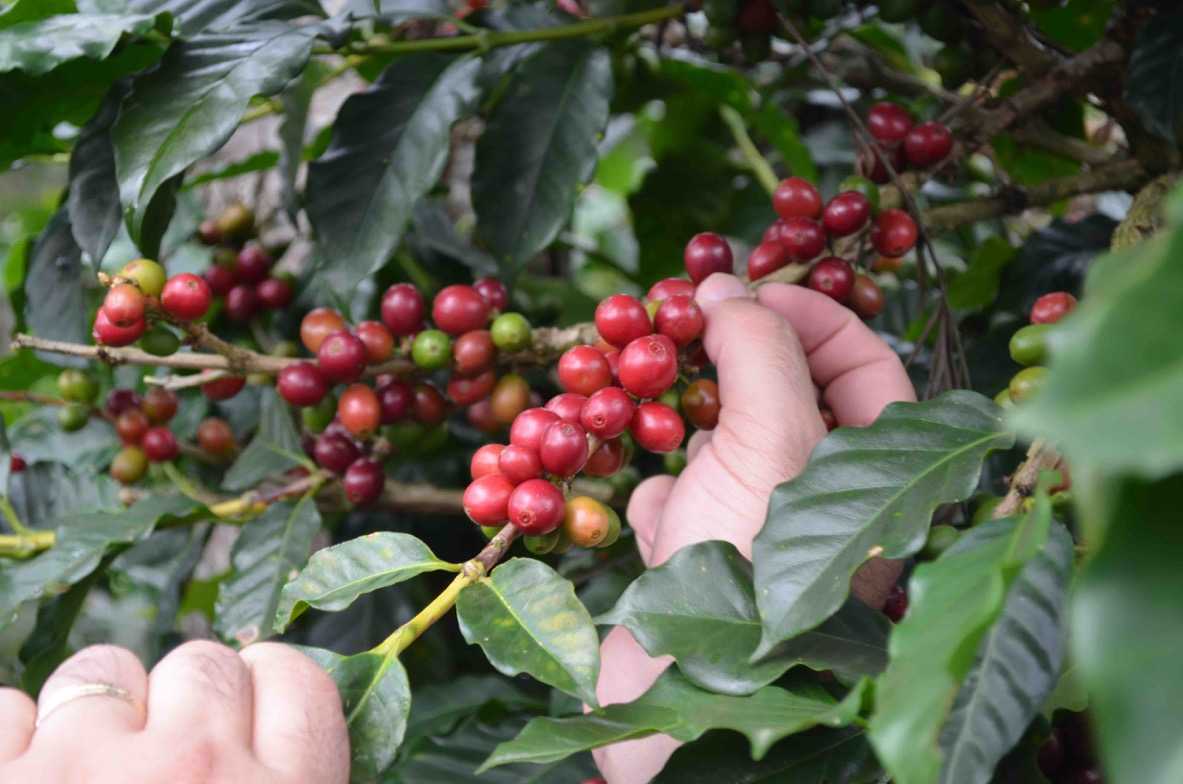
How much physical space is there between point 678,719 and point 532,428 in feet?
0.83

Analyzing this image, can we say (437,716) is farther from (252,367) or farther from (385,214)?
(385,214)

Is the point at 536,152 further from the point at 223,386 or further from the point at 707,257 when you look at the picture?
the point at 223,386

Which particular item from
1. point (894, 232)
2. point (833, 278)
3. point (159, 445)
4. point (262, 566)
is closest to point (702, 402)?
point (833, 278)

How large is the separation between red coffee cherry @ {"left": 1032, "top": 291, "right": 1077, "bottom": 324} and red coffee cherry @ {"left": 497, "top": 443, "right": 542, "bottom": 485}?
0.47m

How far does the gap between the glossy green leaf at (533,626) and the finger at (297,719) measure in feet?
0.35

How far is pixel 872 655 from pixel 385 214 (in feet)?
2.35

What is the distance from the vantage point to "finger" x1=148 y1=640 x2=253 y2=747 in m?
0.59

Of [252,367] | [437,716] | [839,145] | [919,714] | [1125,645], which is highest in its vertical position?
[1125,645]

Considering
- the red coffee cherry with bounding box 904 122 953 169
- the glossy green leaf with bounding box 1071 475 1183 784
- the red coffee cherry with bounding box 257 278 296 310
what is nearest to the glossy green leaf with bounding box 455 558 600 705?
the glossy green leaf with bounding box 1071 475 1183 784

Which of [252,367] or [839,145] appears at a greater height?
[252,367]

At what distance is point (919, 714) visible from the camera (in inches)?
15.8

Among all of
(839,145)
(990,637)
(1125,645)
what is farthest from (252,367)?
(839,145)

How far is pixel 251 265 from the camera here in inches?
56.9

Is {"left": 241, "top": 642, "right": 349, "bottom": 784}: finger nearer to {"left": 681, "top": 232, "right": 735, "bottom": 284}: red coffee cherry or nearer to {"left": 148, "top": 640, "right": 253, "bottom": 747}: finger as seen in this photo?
{"left": 148, "top": 640, "right": 253, "bottom": 747}: finger
